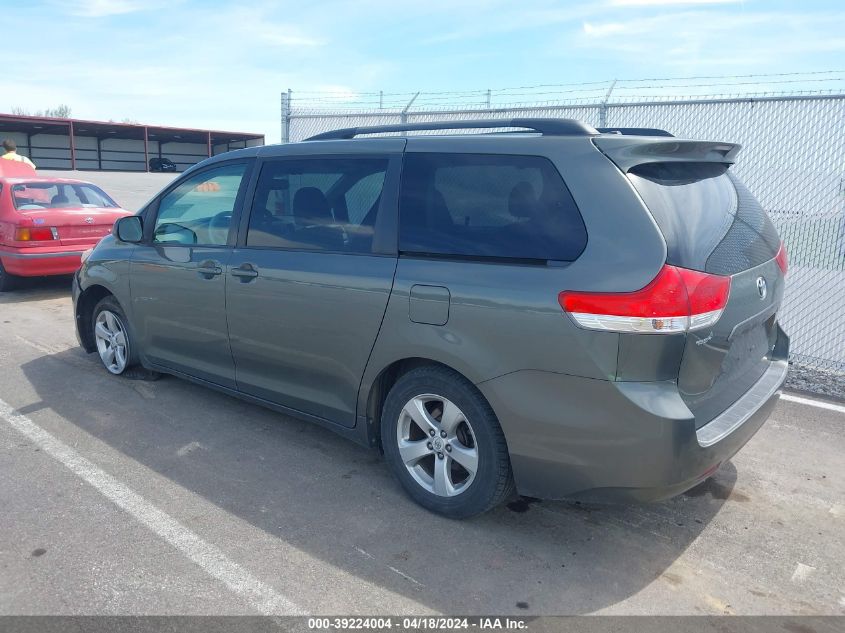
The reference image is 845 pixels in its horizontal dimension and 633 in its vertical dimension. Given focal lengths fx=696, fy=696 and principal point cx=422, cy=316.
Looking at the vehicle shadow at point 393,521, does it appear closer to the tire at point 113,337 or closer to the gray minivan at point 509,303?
the gray minivan at point 509,303

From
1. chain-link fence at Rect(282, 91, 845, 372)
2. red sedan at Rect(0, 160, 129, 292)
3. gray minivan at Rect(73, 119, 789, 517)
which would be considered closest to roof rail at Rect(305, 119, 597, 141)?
gray minivan at Rect(73, 119, 789, 517)

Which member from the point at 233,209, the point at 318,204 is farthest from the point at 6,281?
the point at 318,204

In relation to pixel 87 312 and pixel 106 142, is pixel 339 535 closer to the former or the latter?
pixel 87 312

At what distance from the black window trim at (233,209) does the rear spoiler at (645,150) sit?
2265 mm

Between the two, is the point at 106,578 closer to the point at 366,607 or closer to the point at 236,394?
the point at 366,607

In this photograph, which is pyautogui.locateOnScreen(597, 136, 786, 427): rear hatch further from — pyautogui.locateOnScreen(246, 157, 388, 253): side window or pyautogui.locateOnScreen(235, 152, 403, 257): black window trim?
pyautogui.locateOnScreen(246, 157, 388, 253): side window

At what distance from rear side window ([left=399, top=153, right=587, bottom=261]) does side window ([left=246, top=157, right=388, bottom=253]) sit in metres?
0.26

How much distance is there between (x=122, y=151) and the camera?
35438 mm

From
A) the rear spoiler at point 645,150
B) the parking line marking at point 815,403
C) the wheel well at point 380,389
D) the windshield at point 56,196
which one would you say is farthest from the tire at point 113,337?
the parking line marking at point 815,403

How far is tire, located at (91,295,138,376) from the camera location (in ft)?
17.5

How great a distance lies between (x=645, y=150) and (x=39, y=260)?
7968 millimetres

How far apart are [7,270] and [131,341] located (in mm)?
4719

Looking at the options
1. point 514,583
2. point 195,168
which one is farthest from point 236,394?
point 514,583

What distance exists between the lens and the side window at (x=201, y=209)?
4.45 metres
